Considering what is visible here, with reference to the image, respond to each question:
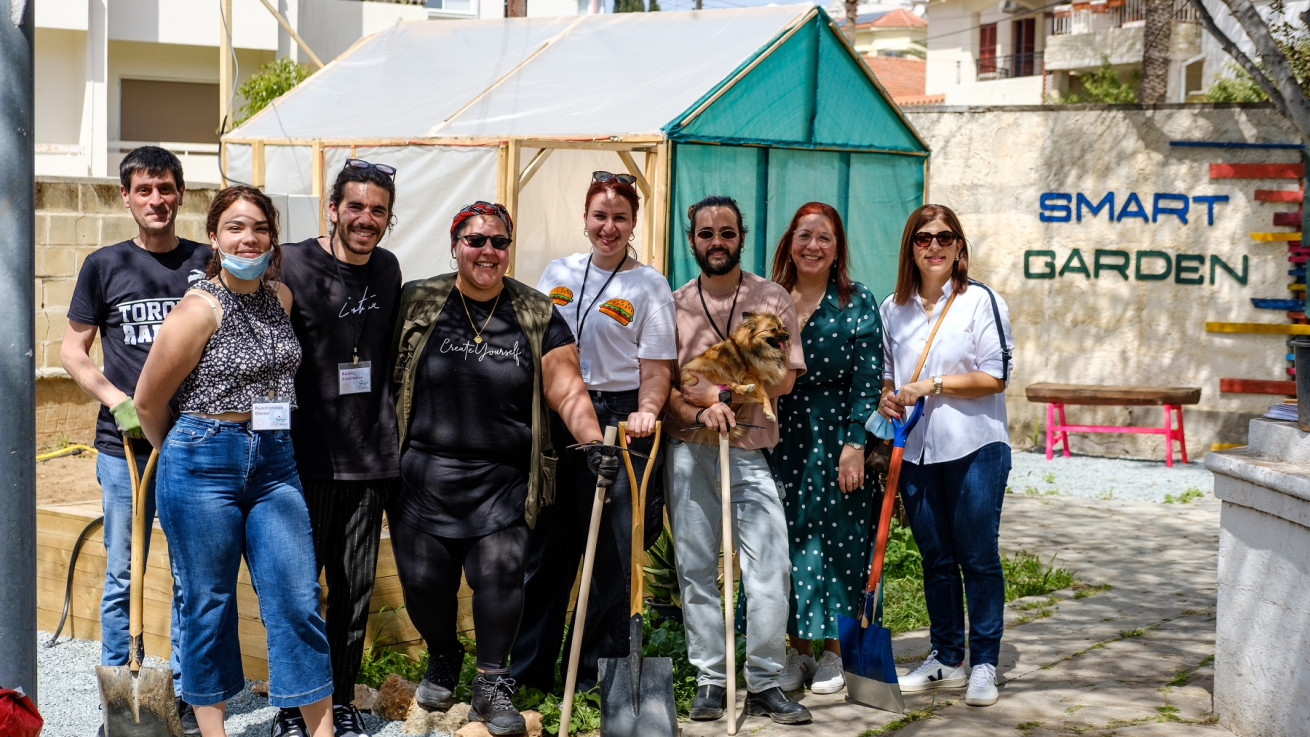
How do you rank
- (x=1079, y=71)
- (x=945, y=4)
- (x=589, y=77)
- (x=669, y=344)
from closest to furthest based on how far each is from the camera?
(x=669, y=344) → (x=589, y=77) → (x=1079, y=71) → (x=945, y=4)

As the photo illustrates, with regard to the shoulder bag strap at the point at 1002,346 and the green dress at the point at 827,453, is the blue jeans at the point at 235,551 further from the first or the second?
the shoulder bag strap at the point at 1002,346

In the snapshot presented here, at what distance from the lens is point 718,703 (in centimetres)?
467

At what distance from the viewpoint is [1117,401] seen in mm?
11125

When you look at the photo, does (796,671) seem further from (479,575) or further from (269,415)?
(269,415)

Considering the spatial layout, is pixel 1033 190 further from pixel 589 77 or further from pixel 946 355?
pixel 946 355

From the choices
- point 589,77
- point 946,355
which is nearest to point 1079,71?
point 589,77

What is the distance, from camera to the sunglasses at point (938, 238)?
487 centimetres

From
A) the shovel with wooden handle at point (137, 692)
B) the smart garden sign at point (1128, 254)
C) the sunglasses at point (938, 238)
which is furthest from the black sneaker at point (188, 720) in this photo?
the smart garden sign at point (1128, 254)

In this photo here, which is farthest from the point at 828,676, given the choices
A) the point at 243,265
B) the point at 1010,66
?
the point at 1010,66

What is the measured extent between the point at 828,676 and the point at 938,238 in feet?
5.50

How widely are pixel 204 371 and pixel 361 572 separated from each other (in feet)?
3.16

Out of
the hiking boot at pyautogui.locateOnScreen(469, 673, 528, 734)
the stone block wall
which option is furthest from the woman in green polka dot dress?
the stone block wall

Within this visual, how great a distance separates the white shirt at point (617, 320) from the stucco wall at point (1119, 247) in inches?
305

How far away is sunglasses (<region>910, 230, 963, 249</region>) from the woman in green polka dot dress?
273 millimetres
